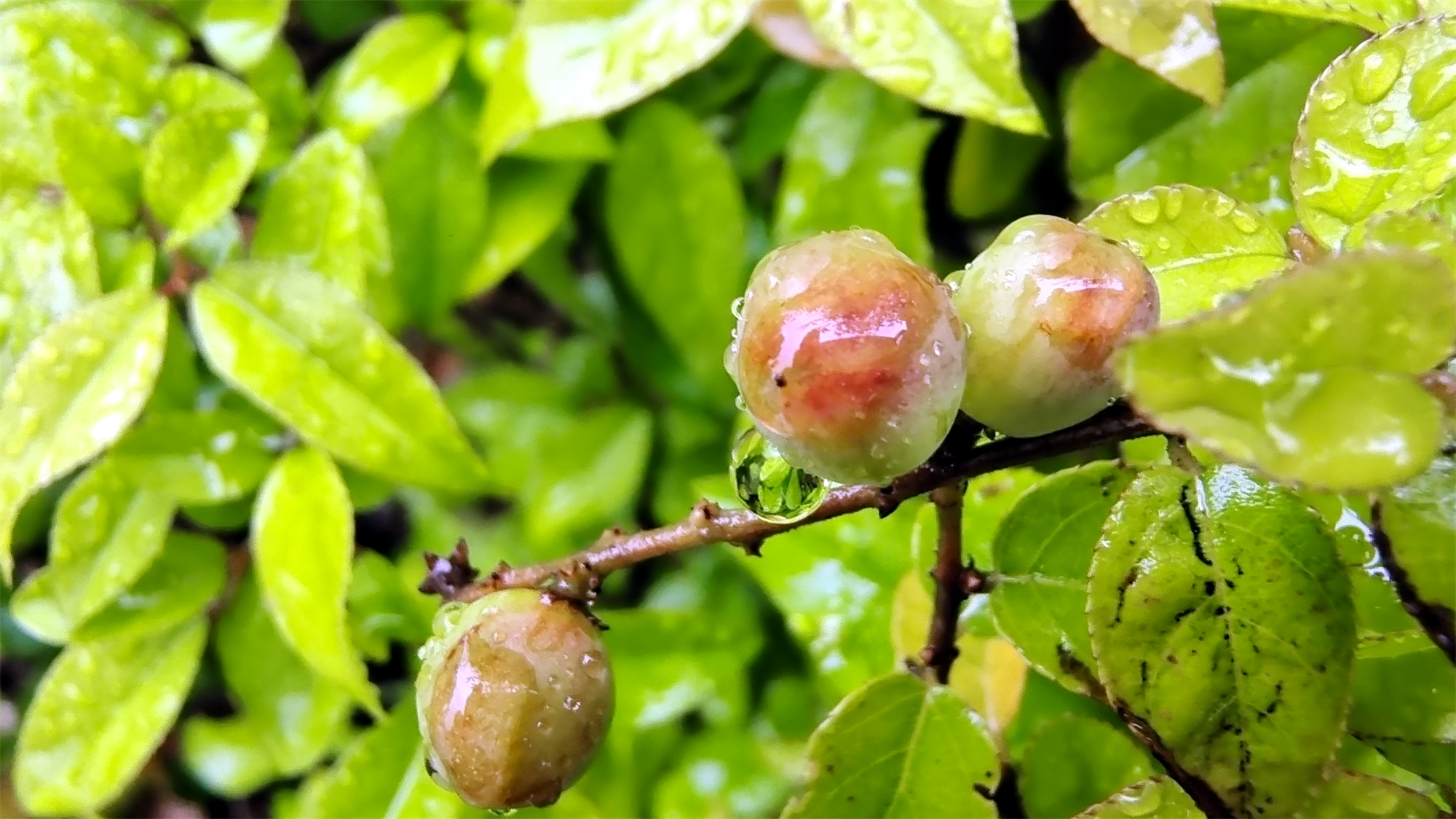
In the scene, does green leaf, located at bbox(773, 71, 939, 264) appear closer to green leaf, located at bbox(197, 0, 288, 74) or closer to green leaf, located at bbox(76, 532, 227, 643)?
green leaf, located at bbox(197, 0, 288, 74)

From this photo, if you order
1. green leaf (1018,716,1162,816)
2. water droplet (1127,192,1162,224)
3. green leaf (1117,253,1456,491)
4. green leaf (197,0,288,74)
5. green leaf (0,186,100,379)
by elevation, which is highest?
green leaf (1117,253,1456,491)

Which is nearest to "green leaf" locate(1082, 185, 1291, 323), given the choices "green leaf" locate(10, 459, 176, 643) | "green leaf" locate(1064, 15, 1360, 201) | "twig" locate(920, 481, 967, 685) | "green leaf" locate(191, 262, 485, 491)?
"twig" locate(920, 481, 967, 685)

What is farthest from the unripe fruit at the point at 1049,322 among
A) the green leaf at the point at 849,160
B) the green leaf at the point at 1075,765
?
the green leaf at the point at 849,160

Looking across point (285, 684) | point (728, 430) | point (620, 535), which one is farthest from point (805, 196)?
point (285, 684)

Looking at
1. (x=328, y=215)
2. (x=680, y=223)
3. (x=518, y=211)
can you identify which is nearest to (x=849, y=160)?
(x=680, y=223)

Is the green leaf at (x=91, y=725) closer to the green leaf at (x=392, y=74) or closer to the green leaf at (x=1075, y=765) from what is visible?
the green leaf at (x=392, y=74)

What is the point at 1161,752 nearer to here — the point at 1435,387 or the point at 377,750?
the point at 1435,387

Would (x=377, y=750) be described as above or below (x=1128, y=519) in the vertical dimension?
below
